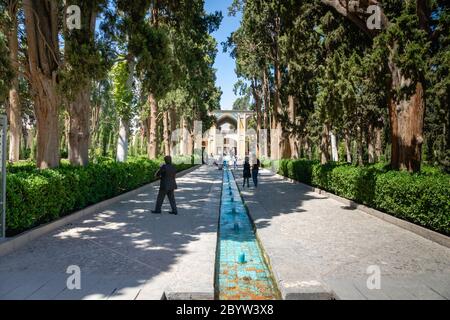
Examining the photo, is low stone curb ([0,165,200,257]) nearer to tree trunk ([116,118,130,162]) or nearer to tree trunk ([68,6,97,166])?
tree trunk ([68,6,97,166])

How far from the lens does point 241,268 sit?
5.80 meters

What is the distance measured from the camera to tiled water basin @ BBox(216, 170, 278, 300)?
4.70 metres

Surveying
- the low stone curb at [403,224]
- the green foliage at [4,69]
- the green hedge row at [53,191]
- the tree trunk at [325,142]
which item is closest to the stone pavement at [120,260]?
the green hedge row at [53,191]

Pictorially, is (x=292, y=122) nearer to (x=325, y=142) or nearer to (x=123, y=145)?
(x=325, y=142)

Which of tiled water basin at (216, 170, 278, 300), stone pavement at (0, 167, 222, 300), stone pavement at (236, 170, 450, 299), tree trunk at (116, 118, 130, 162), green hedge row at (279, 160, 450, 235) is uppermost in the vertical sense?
tree trunk at (116, 118, 130, 162)

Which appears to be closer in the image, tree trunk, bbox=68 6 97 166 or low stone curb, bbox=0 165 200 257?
low stone curb, bbox=0 165 200 257

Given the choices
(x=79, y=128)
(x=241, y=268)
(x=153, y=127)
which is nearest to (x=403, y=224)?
(x=241, y=268)

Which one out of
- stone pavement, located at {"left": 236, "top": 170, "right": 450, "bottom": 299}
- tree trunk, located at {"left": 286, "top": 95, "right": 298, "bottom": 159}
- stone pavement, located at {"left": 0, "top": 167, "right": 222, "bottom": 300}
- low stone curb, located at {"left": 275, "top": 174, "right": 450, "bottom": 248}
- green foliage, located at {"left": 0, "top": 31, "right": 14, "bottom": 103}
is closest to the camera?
stone pavement, located at {"left": 0, "top": 167, "right": 222, "bottom": 300}

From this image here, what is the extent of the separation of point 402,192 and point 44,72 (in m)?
9.29

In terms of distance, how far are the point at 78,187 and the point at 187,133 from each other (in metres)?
34.7

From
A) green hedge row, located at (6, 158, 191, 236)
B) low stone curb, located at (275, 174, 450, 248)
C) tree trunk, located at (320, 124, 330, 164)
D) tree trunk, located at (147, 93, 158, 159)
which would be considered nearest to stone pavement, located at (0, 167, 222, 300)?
green hedge row, located at (6, 158, 191, 236)

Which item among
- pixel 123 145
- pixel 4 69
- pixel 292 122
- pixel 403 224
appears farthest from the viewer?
pixel 292 122

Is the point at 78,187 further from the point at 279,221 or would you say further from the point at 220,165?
the point at 220,165

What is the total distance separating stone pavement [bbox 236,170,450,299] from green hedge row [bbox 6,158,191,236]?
14.1ft
